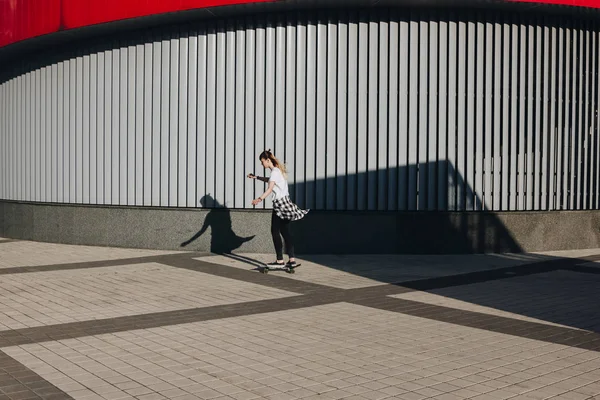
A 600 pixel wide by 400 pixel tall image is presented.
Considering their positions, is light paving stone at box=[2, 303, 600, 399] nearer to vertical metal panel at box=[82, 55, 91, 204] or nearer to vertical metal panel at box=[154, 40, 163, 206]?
vertical metal panel at box=[154, 40, 163, 206]

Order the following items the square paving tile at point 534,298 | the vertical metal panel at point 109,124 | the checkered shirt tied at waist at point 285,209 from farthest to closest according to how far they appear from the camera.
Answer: the vertical metal panel at point 109,124, the checkered shirt tied at waist at point 285,209, the square paving tile at point 534,298

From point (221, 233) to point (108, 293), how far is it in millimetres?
4471

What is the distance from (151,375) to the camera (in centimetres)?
551

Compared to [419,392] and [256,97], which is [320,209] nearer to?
[256,97]


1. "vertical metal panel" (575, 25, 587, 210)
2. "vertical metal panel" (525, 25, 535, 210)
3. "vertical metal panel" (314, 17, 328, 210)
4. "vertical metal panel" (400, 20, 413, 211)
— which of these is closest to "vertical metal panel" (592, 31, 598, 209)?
"vertical metal panel" (575, 25, 587, 210)

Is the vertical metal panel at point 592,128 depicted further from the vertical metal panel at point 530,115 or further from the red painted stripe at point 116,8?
the red painted stripe at point 116,8

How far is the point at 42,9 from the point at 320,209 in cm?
632

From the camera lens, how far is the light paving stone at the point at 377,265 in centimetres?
1036

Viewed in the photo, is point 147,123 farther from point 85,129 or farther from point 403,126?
point 403,126

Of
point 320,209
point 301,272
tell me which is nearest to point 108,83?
point 320,209

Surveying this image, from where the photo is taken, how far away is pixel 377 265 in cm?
1176

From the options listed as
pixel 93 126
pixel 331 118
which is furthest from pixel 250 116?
pixel 93 126

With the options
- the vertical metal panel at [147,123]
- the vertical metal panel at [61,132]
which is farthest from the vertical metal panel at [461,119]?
the vertical metal panel at [61,132]

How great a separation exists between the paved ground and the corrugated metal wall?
2.13 m
